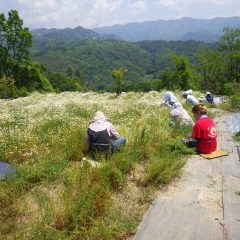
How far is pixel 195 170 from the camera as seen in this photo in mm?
7453

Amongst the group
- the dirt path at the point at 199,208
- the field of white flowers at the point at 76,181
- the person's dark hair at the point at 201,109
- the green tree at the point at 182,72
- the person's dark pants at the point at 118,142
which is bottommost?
the green tree at the point at 182,72

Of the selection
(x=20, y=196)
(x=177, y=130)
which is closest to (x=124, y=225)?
(x=20, y=196)

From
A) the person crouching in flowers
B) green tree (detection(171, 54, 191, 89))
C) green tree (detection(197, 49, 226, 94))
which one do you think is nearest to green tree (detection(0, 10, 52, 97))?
green tree (detection(171, 54, 191, 89))

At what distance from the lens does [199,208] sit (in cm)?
570

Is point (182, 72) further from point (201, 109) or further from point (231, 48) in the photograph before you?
point (201, 109)

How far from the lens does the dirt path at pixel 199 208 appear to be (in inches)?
195

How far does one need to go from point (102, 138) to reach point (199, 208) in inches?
113

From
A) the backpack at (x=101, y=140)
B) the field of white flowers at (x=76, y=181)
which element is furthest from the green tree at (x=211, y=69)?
the backpack at (x=101, y=140)

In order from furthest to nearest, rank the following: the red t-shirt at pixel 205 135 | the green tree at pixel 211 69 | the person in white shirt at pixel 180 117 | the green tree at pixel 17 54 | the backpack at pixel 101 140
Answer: the green tree at pixel 211 69
the green tree at pixel 17 54
the person in white shirt at pixel 180 117
the red t-shirt at pixel 205 135
the backpack at pixel 101 140

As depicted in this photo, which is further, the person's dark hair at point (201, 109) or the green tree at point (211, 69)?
the green tree at point (211, 69)

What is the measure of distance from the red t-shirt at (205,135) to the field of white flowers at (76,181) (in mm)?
443

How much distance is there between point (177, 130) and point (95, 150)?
334 centimetres

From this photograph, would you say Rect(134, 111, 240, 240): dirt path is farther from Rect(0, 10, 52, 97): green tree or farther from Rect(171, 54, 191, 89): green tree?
Rect(171, 54, 191, 89): green tree

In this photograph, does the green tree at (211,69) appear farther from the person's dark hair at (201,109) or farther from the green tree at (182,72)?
the person's dark hair at (201,109)
